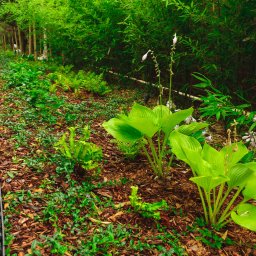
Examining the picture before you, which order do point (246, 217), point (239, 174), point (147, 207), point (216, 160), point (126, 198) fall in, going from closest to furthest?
1. point (246, 217)
2. point (239, 174)
3. point (216, 160)
4. point (147, 207)
5. point (126, 198)

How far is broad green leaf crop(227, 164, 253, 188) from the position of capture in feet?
7.39

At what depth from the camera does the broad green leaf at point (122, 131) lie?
289 cm

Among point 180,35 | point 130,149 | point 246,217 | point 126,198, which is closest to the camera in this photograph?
point 246,217

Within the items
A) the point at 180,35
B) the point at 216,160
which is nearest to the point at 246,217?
the point at 216,160

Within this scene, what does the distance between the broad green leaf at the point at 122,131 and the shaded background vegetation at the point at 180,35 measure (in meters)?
1.63

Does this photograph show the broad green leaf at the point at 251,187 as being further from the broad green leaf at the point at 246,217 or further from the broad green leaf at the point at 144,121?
the broad green leaf at the point at 144,121

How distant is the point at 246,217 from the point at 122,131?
51.8 inches

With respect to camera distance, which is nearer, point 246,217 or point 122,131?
point 246,217

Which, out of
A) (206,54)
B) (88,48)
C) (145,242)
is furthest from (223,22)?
(88,48)

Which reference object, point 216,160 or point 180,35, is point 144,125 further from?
→ point 180,35

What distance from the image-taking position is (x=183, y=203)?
2836mm

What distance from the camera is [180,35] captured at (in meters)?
4.57

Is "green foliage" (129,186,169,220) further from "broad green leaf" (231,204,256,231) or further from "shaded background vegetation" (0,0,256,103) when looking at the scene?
"shaded background vegetation" (0,0,256,103)

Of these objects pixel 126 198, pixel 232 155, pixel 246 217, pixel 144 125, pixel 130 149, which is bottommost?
pixel 126 198
